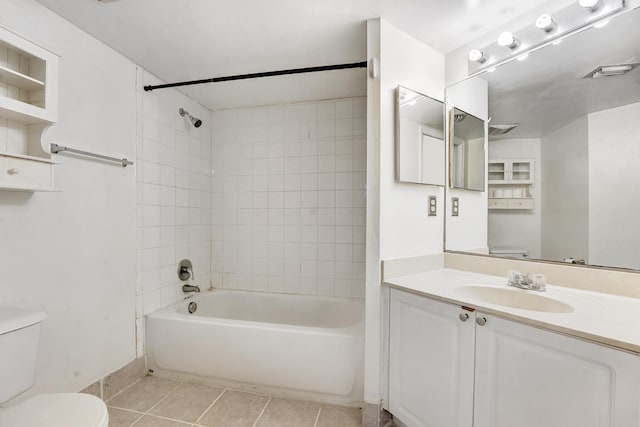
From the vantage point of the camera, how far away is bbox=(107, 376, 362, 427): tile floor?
5.22 ft

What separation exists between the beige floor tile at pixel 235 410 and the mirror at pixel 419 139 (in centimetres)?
166

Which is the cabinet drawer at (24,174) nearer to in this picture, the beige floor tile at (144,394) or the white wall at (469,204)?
the beige floor tile at (144,394)

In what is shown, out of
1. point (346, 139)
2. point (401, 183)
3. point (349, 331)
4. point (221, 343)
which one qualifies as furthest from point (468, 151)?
point (221, 343)

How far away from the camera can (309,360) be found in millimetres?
1732

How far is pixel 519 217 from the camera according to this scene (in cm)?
159

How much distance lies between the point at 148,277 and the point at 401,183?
6.52 ft

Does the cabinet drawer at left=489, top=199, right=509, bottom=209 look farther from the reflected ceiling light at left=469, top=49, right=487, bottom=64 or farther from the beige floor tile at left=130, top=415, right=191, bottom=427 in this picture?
the beige floor tile at left=130, top=415, right=191, bottom=427

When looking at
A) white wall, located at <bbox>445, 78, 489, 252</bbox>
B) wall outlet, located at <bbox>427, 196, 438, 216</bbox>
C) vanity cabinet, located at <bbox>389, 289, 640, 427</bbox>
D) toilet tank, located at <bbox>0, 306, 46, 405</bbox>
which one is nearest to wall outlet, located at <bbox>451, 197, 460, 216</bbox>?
white wall, located at <bbox>445, 78, 489, 252</bbox>

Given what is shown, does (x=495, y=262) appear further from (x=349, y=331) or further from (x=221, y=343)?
(x=221, y=343)

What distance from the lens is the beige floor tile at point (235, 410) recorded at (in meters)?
1.59

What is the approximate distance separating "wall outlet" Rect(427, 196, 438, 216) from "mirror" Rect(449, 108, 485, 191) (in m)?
0.18

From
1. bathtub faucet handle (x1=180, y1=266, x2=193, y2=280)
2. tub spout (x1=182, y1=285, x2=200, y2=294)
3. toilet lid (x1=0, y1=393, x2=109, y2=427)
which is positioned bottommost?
toilet lid (x1=0, y1=393, x2=109, y2=427)

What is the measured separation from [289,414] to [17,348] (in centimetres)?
137

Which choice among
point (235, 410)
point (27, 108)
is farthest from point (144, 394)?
point (27, 108)
